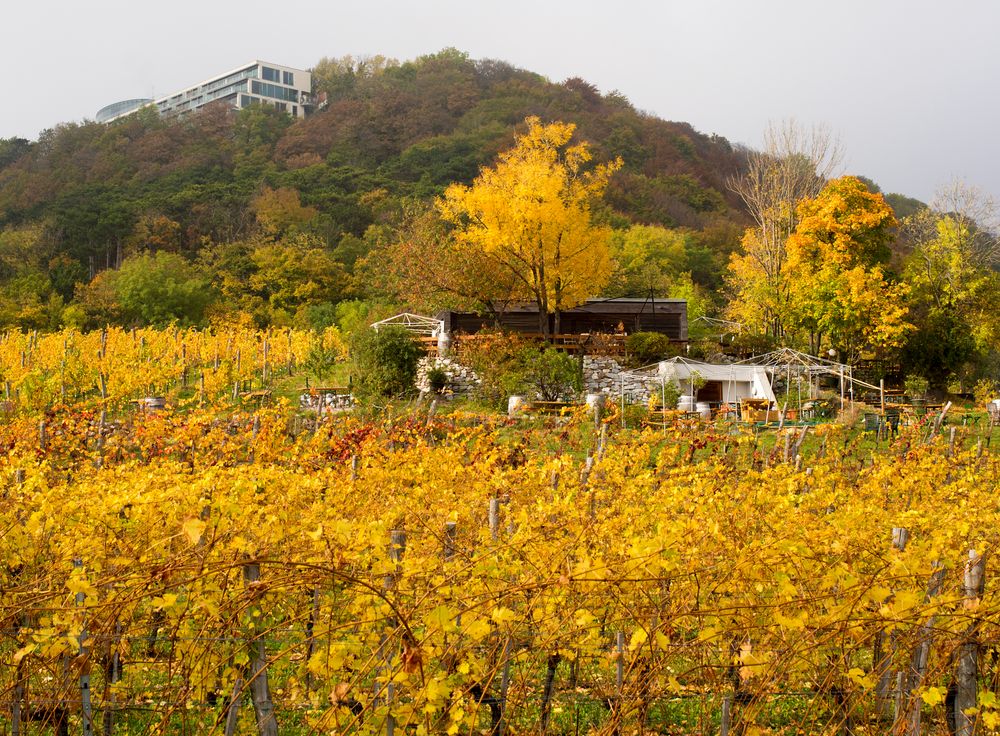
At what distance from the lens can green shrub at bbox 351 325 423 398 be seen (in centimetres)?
1948

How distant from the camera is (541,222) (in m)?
22.8

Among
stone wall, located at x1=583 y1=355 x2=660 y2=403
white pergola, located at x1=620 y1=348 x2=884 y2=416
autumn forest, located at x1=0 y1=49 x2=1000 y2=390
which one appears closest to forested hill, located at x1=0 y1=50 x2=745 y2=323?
autumn forest, located at x1=0 y1=49 x2=1000 y2=390

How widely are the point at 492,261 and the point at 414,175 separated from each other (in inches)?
1508

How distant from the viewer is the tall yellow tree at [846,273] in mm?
24656

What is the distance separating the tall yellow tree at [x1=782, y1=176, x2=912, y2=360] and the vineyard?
751 inches

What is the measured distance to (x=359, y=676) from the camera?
2633mm

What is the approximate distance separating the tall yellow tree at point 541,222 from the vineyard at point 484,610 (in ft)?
53.4

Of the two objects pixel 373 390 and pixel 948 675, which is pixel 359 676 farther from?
pixel 373 390

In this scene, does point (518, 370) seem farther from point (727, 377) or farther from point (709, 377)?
point (727, 377)

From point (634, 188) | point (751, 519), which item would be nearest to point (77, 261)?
point (634, 188)

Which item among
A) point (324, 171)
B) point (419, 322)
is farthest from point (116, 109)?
point (419, 322)

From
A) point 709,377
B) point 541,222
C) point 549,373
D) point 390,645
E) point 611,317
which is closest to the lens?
point 390,645

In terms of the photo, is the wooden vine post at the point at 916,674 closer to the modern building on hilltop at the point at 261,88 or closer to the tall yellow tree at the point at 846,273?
the tall yellow tree at the point at 846,273

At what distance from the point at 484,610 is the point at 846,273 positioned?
24605 mm
